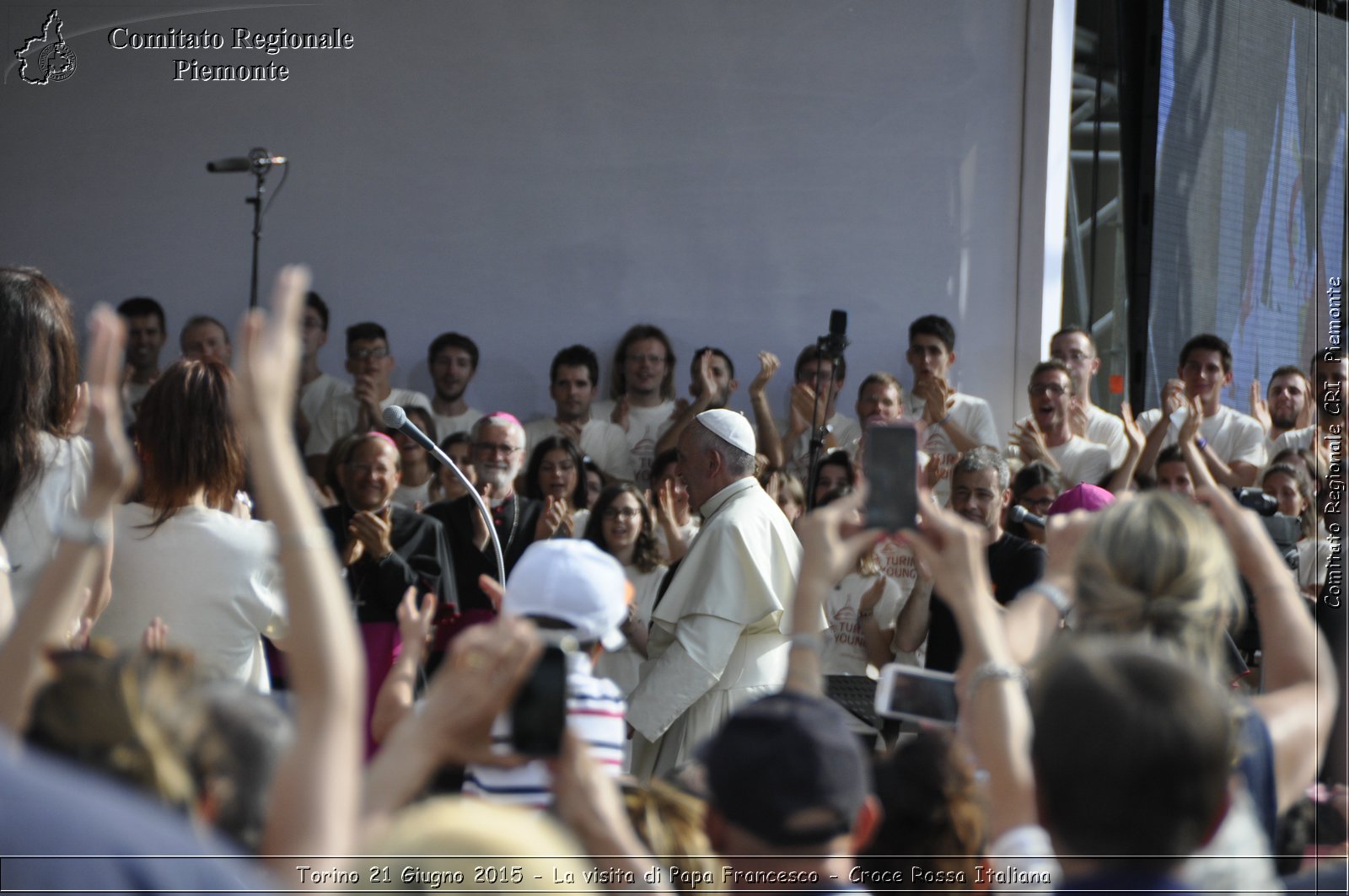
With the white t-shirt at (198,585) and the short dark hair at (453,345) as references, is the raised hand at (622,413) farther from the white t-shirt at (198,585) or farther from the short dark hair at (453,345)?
the white t-shirt at (198,585)

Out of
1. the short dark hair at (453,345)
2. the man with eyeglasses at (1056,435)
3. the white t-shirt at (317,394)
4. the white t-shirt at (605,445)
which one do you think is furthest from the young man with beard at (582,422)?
the man with eyeglasses at (1056,435)

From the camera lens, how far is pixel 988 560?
4.38 m

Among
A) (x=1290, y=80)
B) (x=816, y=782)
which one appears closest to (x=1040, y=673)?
(x=816, y=782)

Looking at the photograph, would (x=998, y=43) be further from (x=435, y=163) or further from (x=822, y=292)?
(x=435, y=163)

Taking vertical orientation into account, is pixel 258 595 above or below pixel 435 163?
below

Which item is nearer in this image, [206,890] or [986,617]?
[206,890]

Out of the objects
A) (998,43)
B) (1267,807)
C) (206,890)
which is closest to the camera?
(206,890)

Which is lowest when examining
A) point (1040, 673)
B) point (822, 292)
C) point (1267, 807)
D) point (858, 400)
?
point (1267, 807)

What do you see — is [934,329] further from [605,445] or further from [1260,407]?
[605,445]

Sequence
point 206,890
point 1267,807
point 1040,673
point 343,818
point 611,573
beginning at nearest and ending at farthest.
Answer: point 206,890 → point 343,818 → point 1040,673 → point 1267,807 → point 611,573

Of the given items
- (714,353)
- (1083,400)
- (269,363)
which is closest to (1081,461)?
(1083,400)

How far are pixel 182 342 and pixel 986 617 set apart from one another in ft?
18.1

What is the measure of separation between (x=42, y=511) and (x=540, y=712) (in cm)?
165

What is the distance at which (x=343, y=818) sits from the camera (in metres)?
1.31
